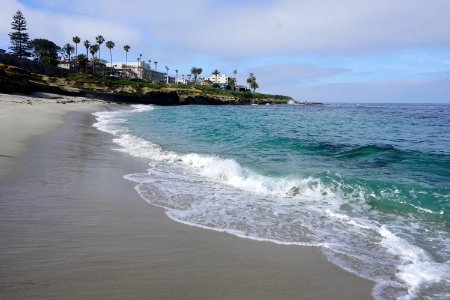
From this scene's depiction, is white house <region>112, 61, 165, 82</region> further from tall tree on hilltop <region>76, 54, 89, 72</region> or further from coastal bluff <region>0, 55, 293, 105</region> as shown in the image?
coastal bluff <region>0, 55, 293, 105</region>

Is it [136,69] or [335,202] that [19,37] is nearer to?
[136,69]

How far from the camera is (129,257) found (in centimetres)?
436

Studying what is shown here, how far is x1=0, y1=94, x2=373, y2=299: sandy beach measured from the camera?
3.62 meters

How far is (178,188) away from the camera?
8.60 metres

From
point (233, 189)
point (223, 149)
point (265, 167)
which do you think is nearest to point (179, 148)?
point (223, 149)

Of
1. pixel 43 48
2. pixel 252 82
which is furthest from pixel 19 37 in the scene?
pixel 252 82

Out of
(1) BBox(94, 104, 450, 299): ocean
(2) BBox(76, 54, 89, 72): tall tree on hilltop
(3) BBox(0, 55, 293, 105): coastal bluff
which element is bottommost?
(1) BBox(94, 104, 450, 299): ocean

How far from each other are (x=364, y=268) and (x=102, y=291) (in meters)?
3.23

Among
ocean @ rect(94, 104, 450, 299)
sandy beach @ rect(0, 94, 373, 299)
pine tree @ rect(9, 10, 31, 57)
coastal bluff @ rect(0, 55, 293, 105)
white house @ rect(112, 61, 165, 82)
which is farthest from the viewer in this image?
white house @ rect(112, 61, 165, 82)

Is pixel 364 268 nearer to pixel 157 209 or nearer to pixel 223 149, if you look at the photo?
pixel 157 209

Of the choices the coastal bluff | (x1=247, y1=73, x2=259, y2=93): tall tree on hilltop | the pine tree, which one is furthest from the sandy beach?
(x1=247, y1=73, x2=259, y2=93): tall tree on hilltop

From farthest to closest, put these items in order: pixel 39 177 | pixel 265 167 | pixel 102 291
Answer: pixel 265 167, pixel 39 177, pixel 102 291

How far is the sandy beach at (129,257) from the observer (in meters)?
3.62

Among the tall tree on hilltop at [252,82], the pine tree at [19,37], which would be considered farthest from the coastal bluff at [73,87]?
the tall tree on hilltop at [252,82]
